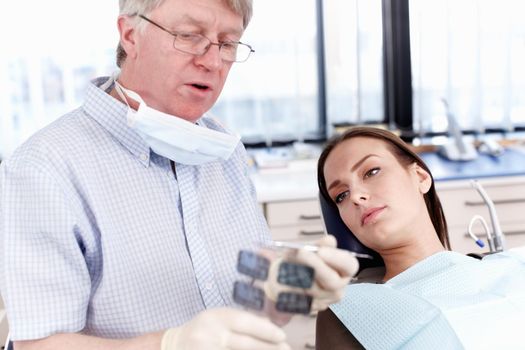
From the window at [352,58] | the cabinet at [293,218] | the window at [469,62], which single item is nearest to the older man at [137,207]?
the cabinet at [293,218]

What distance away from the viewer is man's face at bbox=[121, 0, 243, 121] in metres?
1.34

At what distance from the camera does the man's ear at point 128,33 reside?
138 centimetres

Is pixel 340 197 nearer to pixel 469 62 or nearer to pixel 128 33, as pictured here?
pixel 128 33

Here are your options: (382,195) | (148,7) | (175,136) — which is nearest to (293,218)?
(382,195)

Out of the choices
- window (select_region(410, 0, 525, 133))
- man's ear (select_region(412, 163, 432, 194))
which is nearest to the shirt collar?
man's ear (select_region(412, 163, 432, 194))

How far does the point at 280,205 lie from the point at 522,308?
1.27 meters

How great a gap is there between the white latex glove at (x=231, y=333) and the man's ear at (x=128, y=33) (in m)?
0.56

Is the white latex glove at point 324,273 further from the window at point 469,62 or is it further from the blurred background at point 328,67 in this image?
the window at point 469,62

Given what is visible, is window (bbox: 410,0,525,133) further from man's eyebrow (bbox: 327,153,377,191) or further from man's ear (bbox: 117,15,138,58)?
man's ear (bbox: 117,15,138,58)

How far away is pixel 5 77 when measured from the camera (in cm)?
303

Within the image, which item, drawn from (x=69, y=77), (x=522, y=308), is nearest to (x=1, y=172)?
(x=522, y=308)

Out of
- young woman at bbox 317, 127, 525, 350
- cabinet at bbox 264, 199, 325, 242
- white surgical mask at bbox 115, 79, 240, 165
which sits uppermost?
white surgical mask at bbox 115, 79, 240, 165

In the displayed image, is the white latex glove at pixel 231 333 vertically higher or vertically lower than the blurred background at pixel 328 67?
lower

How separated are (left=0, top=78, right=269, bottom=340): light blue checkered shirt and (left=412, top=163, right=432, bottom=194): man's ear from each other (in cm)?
57
